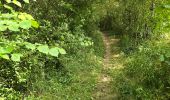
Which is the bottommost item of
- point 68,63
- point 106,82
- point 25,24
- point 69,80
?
point 106,82

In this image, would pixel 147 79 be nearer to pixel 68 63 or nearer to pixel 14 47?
pixel 68 63

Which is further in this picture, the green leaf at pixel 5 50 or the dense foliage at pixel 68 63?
the dense foliage at pixel 68 63

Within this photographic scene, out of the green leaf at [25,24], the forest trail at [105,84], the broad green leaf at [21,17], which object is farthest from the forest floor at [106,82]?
the green leaf at [25,24]

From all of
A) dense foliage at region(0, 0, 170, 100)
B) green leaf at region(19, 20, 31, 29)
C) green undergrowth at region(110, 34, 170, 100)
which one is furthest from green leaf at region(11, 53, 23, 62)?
green undergrowth at region(110, 34, 170, 100)

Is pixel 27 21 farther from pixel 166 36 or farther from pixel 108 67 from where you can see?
pixel 166 36

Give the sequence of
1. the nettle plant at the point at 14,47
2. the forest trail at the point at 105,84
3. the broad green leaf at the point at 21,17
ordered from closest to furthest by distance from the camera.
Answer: the nettle plant at the point at 14,47
the broad green leaf at the point at 21,17
the forest trail at the point at 105,84

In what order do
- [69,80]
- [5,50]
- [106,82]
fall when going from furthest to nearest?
[106,82] → [69,80] → [5,50]

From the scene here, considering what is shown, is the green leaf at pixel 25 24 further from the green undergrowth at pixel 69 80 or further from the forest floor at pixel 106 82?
the forest floor at pixel 106 82

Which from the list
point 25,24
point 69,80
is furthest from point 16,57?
point 69,80

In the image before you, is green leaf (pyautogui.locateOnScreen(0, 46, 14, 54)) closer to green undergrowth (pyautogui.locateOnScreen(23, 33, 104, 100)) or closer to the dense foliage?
the dense foliage

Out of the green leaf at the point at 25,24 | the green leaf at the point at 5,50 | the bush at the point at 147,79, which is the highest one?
the green leaf at the point at 25,24

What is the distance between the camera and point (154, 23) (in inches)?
667

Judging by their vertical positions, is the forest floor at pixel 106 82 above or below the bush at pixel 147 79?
below

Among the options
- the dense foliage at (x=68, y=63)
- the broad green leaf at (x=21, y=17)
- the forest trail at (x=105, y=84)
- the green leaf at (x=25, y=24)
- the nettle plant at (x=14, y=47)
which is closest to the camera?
the nettle plant at (x=14, y=47)
